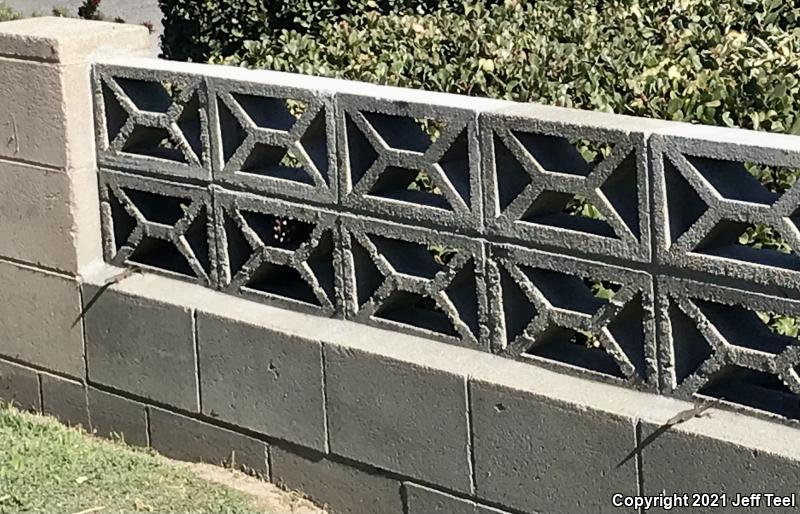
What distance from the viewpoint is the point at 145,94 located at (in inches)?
212

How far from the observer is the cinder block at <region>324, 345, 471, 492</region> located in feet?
14.7

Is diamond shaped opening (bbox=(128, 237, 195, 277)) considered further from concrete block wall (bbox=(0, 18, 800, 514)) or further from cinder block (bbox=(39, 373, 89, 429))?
cinder block (bbox=(39, 373, 89, 429))

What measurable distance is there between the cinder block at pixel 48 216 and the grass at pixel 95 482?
0.64 m

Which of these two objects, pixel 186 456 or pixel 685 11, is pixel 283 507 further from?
pixel 685 11

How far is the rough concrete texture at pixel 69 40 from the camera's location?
538cm

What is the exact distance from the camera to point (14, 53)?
5527 millimetres

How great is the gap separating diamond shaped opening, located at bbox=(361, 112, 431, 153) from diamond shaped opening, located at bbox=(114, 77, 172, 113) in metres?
1.08

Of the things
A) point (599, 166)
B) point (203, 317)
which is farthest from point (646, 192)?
point (203, 317)

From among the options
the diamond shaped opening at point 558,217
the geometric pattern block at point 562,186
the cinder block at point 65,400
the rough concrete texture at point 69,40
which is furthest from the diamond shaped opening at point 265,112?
the cinder block at point 65,400

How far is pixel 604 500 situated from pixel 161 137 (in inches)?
87.3

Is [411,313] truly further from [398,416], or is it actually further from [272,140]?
[272,140]

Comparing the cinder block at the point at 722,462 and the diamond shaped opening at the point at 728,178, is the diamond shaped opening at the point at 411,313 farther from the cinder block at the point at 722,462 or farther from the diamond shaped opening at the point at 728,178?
the diamond shaped opening at the point at 728,178

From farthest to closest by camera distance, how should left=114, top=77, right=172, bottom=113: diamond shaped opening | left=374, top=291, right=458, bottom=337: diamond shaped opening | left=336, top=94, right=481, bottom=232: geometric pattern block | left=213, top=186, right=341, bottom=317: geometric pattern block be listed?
left=114, top=77, right=172, bottom=113: diamond shaped opening → left=213, top=186, right=341, bottom=317: geometric pattern block → left=374, top=291, right=458, bottom=337: diamond shaped opening → left=336, top=94, right=481, bottom=232: geometric pattern block

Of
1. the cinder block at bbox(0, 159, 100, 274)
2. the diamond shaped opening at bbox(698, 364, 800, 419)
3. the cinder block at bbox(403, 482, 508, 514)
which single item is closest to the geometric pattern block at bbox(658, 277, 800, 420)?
the diamond shaped opening at bbox(698, 364, 800, 419)
